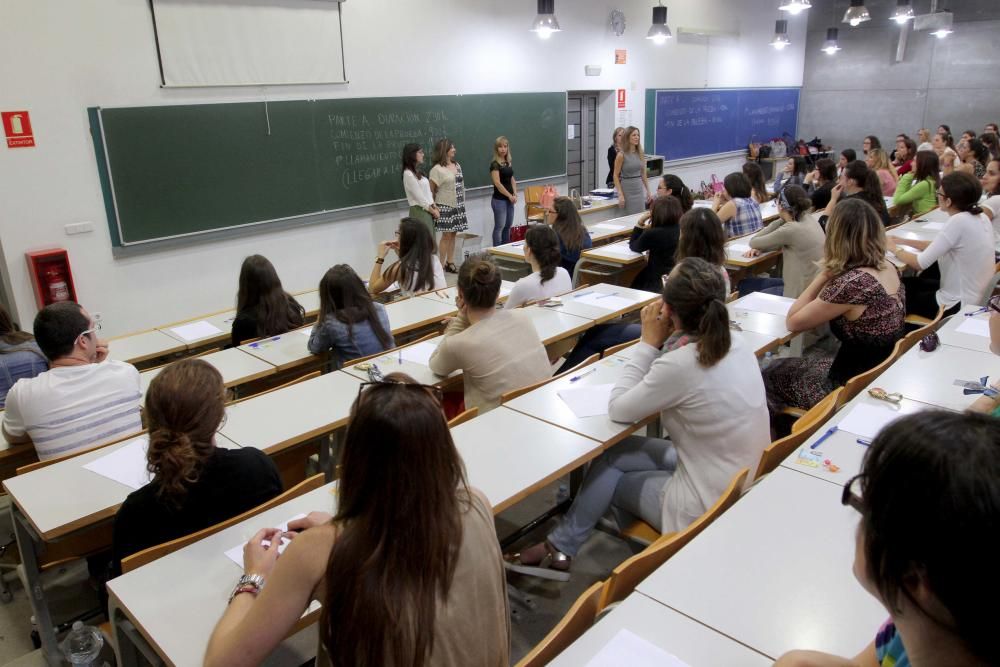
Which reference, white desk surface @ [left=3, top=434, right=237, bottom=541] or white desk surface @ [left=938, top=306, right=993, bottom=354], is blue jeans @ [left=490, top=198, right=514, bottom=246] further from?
white desk surface @ [left=3, top=434, right=237, bottom=541]

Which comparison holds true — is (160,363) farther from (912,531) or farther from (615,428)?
(912,531)

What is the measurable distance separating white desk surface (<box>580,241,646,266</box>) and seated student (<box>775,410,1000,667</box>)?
4753 mm

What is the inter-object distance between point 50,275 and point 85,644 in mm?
4103

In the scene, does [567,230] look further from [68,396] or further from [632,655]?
[632,655]

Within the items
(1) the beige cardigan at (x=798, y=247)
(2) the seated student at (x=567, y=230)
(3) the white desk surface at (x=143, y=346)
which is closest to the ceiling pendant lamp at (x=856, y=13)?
(1) the beige cardigan at (x=798, y=247)

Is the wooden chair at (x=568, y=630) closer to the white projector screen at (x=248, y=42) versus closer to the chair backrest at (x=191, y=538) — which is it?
the chair backrest at (x=191, y=538)

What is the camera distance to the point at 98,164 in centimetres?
552

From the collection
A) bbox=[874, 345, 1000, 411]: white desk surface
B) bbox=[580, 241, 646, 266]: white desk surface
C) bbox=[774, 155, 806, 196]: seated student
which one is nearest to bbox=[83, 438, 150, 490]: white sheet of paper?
bbox=[874, 345, 1000, 411]: white desk surface

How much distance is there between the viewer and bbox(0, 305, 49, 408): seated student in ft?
10.9

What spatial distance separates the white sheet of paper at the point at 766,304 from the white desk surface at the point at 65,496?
3.31 metres

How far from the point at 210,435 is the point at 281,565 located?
0.78 metres

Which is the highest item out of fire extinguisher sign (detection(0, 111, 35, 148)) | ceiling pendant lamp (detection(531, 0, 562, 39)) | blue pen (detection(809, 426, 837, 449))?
ceiling pendant lamp (detection(531, 0, 562, 39))

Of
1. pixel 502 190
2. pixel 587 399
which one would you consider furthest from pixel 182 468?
pixel 502 190

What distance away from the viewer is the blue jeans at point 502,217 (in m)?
8.46
